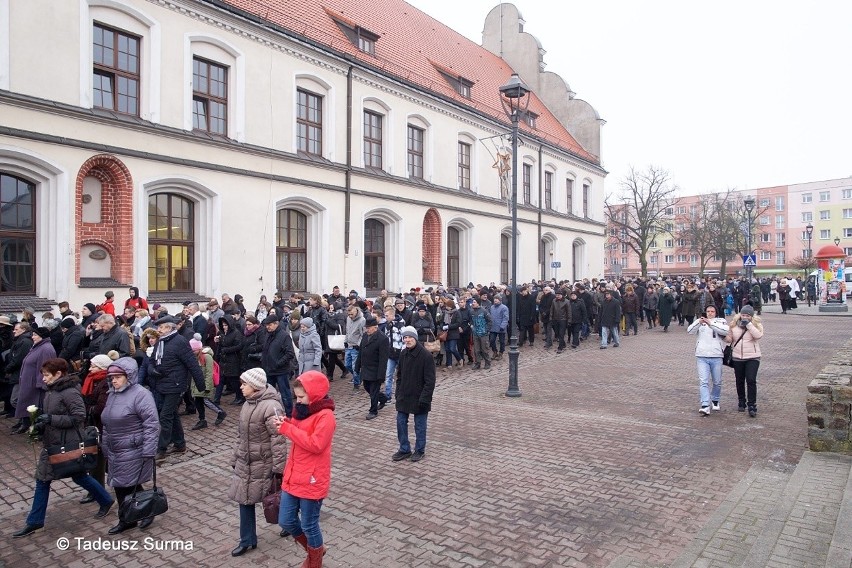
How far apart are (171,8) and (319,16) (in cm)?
733

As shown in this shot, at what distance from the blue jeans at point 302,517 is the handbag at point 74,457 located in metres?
2.23

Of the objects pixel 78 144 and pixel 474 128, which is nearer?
pixel 78 144

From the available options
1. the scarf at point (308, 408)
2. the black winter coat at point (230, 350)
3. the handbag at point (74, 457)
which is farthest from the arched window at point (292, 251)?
the scarf at point (308, 408)

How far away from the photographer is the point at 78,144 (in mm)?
13812

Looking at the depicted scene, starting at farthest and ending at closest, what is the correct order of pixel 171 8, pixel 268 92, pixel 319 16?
pixel 319 16 < pixel 268 92 < pixel 171 8

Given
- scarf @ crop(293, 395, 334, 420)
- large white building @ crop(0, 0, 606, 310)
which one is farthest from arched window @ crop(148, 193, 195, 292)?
scarf @ crop(293, 395, 334, 420)

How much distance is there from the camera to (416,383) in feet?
25.3

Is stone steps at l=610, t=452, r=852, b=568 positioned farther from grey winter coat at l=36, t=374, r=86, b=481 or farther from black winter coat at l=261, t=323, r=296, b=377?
black winter coat at l=261, t=323, r=296, b=377

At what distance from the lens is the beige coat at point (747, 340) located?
941cm

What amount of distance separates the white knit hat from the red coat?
52 cm

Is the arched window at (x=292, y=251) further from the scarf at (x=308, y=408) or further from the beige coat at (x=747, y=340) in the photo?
the scarf at (x=308, y=408)

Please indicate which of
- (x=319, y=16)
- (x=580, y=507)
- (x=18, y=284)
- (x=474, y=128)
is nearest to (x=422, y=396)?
(x=580, y=507)

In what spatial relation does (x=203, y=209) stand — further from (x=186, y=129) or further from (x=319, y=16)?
(x=319, y=16)

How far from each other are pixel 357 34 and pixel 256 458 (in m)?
21.3
